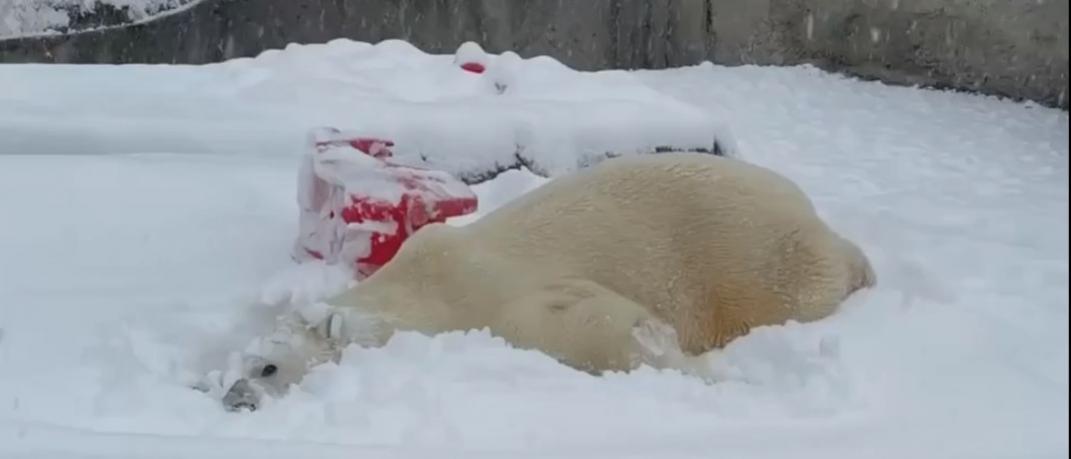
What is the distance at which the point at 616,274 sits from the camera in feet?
7.52

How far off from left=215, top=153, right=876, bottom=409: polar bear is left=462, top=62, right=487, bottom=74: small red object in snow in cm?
185

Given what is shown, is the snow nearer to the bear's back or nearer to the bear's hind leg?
the bear's back

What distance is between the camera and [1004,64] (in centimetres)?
666

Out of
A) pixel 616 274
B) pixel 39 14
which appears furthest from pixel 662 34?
pixel 616 274

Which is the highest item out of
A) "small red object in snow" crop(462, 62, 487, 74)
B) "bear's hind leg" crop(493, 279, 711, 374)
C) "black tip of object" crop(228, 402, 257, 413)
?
"small red object in snow" crop(462, 62, 487, 74)

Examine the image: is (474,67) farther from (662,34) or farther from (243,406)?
(662,34)

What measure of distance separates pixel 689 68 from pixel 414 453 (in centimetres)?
651

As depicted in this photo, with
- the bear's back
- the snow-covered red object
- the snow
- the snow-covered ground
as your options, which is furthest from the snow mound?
the snow

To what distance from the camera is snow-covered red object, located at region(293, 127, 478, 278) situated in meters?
2.59

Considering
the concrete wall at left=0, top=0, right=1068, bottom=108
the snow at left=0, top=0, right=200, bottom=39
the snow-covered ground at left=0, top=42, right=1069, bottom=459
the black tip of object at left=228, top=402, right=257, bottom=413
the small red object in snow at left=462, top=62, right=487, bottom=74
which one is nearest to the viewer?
the snow-covered ground at left=0, top=42, right=1069, bottom=459

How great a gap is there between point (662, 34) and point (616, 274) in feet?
19.9

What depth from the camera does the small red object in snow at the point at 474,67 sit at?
433 centimetres

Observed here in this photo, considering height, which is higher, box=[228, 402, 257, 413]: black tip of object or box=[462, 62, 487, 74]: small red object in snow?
box=[462, 62, 487, 74]: small red object in snow

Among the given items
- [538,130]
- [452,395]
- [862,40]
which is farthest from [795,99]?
[452,395]
